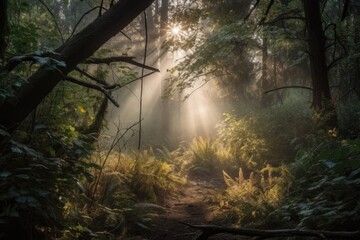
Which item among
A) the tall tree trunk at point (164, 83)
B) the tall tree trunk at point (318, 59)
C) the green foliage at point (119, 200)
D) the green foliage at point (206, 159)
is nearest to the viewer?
the green foliage at point (119, 200)

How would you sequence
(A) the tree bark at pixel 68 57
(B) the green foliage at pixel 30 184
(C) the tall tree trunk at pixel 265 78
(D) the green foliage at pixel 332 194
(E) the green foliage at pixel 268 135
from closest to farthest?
(D) the green foliage at pixel 332 194 → (B) the green foliage at pixel 30 184 → (A) the tree bark at pixel 68 57 → (E) the green foliage at pixel 268 135 → (C) the tall tree trunk at pixel 265 78

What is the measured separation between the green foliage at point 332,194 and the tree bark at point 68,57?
8.34 feet

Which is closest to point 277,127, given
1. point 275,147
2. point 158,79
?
point 275,147

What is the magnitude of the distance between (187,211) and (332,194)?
12.6 ft

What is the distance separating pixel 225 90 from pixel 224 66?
6.96 ft

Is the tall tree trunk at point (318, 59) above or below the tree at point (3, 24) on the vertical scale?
above

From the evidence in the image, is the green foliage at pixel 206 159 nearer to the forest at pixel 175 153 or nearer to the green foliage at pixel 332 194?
the forest at pixel 175 153

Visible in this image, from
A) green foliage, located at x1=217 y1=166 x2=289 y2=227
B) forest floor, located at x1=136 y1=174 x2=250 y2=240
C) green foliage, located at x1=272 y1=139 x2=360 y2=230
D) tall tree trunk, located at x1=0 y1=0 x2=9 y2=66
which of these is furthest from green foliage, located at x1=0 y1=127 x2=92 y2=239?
green foliage, located at x1=217 y1=166 x2=289 y2=227

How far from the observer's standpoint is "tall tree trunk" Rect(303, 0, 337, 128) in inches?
272

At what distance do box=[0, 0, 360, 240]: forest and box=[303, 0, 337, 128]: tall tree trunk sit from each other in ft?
0.07

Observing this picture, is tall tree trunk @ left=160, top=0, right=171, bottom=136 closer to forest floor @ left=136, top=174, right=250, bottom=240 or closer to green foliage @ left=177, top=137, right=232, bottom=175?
green foliage @ left=177, top=137, right=232, bottom=175

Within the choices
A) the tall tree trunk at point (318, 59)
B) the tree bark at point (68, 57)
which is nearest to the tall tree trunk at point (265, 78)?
the tall tree trunk at point (318, 59)

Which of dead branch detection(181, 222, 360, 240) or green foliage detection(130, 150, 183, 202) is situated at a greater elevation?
green foliage detection(130, 150, 183, 202)

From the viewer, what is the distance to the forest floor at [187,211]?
566 cm
